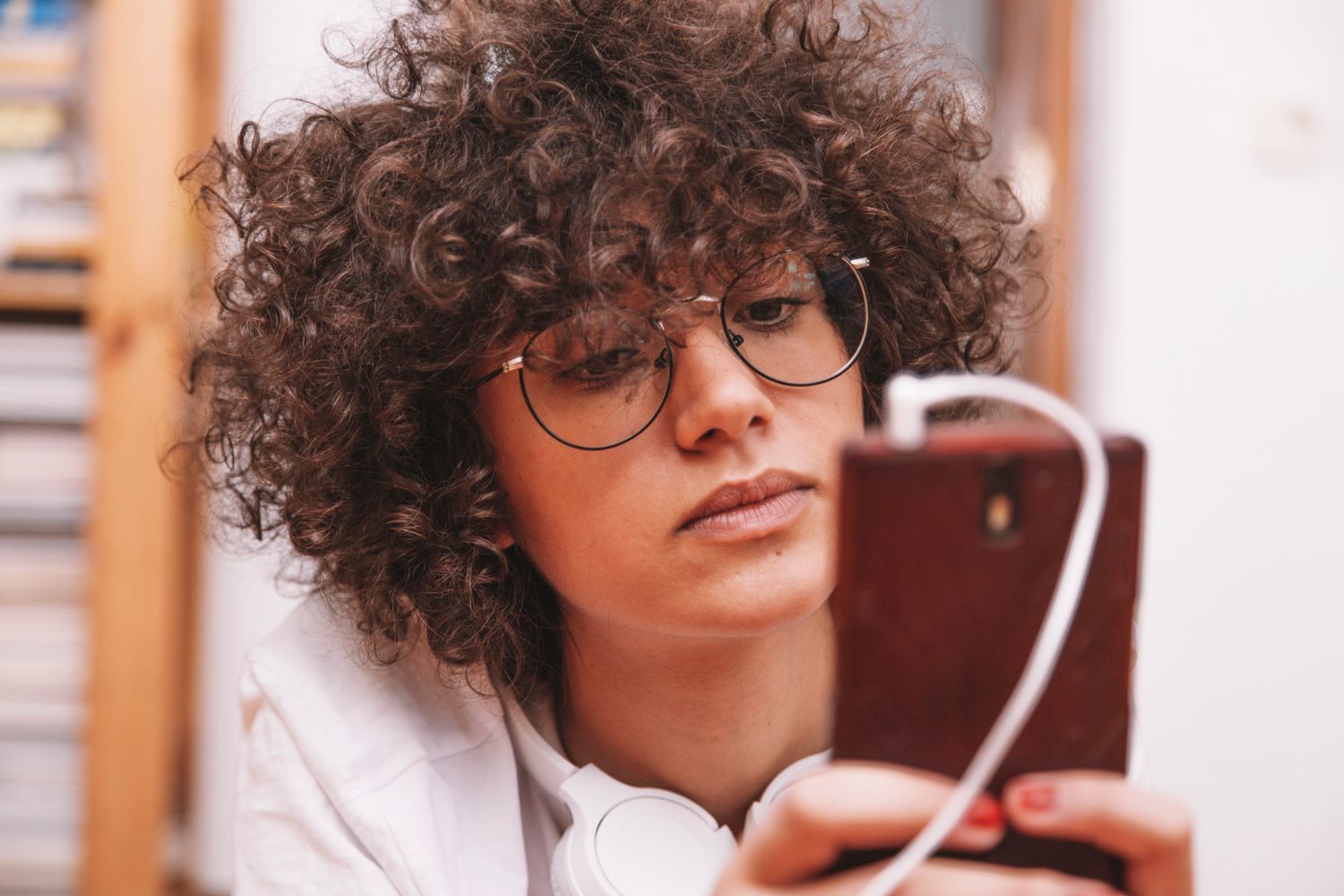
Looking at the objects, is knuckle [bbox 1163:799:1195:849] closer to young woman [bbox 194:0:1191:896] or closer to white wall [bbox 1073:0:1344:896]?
young woman [bbox 194:0:1191:896]

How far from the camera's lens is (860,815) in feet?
1.70

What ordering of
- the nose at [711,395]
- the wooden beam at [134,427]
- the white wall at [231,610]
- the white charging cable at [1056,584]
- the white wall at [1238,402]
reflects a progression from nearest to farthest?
the white charging cable at [1056,584], the nose at [711,395], the wooden beam at [134,427], the white wall at [231,610], the white wall at [1238,402]

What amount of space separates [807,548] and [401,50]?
602 mm

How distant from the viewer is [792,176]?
3.03 ft

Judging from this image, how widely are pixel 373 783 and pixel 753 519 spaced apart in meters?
0.43

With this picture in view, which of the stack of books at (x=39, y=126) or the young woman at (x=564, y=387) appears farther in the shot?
the stack of books at (x=39, y=126)

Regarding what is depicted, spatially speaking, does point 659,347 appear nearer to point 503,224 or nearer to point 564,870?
point 503,224

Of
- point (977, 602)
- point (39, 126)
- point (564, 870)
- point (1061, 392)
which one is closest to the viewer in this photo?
point (977, 602)

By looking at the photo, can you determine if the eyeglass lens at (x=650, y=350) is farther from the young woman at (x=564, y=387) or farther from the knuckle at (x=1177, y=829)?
the knuckle at (x=1177, y=829)

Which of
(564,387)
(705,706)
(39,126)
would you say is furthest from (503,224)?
(39,126)

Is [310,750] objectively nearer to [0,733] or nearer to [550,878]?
[550,878]

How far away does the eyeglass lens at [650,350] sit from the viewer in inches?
33.9

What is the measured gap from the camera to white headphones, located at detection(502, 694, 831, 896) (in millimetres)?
915

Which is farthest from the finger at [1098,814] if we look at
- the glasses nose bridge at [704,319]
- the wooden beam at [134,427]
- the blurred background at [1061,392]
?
the wooden beam at [134,427]
